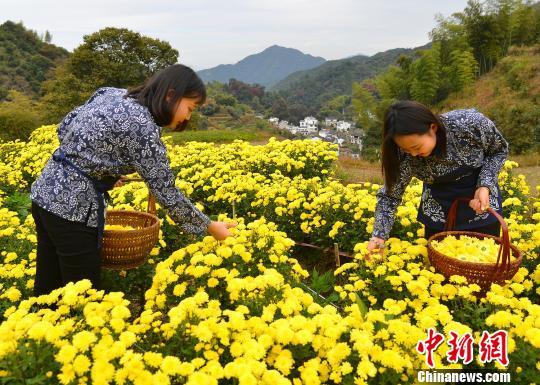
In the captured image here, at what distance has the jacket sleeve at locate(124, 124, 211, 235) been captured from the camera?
7.44ft

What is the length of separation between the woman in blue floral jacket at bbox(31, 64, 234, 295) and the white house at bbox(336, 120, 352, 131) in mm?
71297

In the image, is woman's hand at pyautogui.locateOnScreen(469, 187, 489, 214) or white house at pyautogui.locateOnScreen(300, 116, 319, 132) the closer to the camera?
woman's hand at pyautogui.locateOnScreen(469, 187, 489, 214)

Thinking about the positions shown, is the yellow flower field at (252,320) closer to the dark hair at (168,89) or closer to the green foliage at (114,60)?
the dark hair at (168,89)

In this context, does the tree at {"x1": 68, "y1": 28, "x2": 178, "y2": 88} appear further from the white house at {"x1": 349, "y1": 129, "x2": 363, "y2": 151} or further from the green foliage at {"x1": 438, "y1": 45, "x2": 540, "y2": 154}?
the white house at {"x1": 349, "y1": 129, "x2": 363, "y2": 151}

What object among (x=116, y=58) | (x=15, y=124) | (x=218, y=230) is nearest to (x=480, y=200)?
(x=218, y=230)

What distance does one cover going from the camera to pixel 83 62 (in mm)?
23984

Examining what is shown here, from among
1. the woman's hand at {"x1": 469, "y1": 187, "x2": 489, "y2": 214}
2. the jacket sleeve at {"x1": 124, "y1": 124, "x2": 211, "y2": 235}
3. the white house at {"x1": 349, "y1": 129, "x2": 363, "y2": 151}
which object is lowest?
the white house at {"x1": 349, "y1": 129, "x2": 363, "y2": 151}

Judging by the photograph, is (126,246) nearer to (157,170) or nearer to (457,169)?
(157,170)

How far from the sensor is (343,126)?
72812mm

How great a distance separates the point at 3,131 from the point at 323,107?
7043cm

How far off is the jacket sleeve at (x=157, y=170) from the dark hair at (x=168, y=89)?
9 cm

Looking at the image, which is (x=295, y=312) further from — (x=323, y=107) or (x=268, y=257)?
(x=323, y=107)

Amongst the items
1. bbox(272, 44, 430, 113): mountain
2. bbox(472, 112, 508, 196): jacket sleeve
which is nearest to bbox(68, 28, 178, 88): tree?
bbox(472, 112, 508, 196): jacket sleeve

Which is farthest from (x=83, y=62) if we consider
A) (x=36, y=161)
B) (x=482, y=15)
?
(x=482, y=15)
